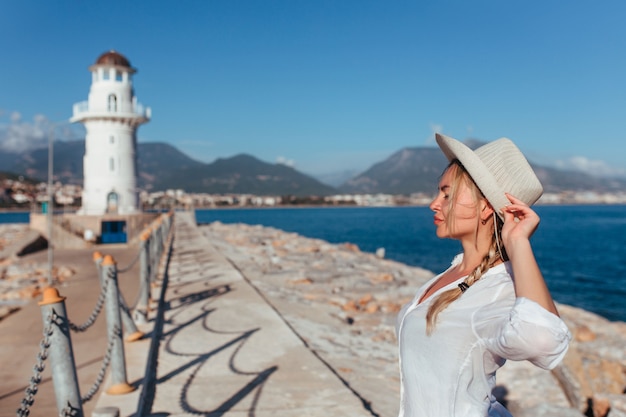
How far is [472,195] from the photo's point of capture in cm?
171

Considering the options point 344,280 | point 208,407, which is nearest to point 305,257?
point 344,280

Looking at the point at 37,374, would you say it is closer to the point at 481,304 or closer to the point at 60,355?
the point at 60,355

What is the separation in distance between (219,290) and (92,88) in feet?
78.1

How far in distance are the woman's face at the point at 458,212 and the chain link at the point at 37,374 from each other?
210cm

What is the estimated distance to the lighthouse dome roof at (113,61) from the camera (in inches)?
1140

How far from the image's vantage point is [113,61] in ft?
95.2

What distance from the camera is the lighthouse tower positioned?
28.2m

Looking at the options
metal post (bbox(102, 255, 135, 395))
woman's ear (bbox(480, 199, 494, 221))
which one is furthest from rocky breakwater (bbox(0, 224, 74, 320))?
woman's ear (bbox(480, 199, 494, 221))

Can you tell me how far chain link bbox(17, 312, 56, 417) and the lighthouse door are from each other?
2653 centimetres

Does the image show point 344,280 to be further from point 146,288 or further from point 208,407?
point 208,407

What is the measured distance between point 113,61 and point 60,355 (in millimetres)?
28806

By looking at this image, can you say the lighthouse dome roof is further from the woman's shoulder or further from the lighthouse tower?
the woman's shoulder

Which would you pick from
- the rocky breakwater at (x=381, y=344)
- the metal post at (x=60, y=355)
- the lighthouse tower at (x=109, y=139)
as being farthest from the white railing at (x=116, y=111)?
the metal post at (x=60, y=355)

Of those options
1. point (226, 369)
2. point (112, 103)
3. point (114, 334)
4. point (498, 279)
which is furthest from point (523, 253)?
point (112, 103)
